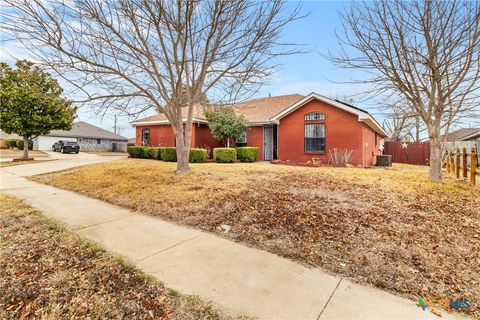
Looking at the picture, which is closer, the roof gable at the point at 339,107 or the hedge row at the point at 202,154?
the roof gable at the point at 339,107

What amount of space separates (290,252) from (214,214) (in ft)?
6.41

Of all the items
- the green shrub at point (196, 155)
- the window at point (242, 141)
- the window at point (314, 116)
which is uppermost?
the window at point (314, 116)

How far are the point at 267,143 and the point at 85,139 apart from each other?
31569 millimetres

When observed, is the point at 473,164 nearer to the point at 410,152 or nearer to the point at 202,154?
the point at 202,154

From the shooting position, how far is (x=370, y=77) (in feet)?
26.4

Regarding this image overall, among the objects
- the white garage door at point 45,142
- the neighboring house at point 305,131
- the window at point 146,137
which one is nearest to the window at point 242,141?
the neighboring house at point 305,131

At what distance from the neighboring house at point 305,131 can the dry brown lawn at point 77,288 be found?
9226 mm

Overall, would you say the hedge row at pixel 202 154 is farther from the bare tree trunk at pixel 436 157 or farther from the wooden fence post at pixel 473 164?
the wooden fence post at pixel 473 164

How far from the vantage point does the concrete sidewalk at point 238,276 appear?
7.19 ft

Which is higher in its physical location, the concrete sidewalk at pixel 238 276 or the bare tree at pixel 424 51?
the bare tree at pixel 424 51

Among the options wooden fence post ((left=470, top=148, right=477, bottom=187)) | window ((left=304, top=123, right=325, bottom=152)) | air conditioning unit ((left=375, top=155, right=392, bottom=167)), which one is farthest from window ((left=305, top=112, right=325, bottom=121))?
wooden fence post ((left=470, top=148, right=477, bottom=187))

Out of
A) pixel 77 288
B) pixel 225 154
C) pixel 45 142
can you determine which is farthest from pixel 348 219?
pixel 45 142

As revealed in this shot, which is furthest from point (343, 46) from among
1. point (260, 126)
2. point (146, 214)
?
point (260, 126)

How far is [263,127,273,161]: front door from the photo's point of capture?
57.3 feet
